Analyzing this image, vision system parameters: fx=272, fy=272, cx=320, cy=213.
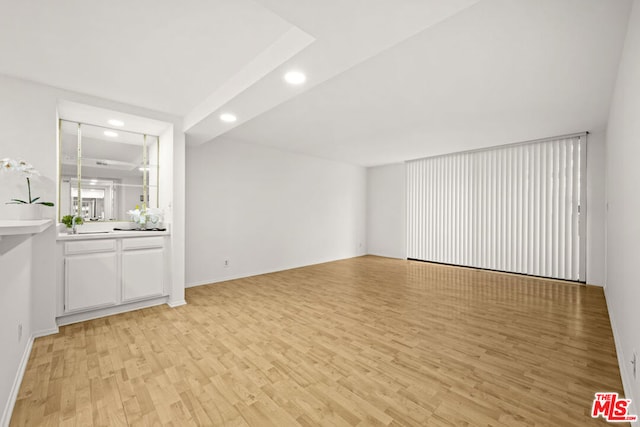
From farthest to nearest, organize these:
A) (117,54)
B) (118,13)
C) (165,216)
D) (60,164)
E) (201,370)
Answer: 1. (165,216)
2. (60,164)
3. (117,54)
4. (201,370)
5. (118,13)

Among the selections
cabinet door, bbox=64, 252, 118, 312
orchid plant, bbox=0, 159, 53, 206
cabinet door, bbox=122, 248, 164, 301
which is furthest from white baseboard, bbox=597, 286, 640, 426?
orchid plant, bbox=0, 159, 53, 206

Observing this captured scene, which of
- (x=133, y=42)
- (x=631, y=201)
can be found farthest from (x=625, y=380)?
(x=133, y=42)

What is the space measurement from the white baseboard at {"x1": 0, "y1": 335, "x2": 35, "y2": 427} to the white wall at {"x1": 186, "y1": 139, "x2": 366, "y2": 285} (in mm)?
2308

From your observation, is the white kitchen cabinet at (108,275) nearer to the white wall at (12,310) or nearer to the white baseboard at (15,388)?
the white wall at (12,310)

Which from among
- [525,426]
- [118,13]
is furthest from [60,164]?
[525,426]

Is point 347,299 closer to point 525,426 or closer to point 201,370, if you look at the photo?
point 201,370

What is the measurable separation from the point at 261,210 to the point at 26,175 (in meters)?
3.37

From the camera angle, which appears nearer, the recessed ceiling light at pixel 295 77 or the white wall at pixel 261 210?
the recessed ceiling light at pixel 295 77

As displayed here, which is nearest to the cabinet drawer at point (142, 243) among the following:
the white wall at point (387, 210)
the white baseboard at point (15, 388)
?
the white baseboard at point (15, 388)

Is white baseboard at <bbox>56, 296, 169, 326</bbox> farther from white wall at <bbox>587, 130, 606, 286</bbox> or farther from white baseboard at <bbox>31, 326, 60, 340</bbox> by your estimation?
white wall at <bbox>587, 130, 606, 286</bbox>

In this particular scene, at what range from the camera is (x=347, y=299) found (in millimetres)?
3939

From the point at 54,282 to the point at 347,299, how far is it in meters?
3.39

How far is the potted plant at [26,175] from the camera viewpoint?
247 centimetres

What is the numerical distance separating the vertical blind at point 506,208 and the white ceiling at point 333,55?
4.24 feet
